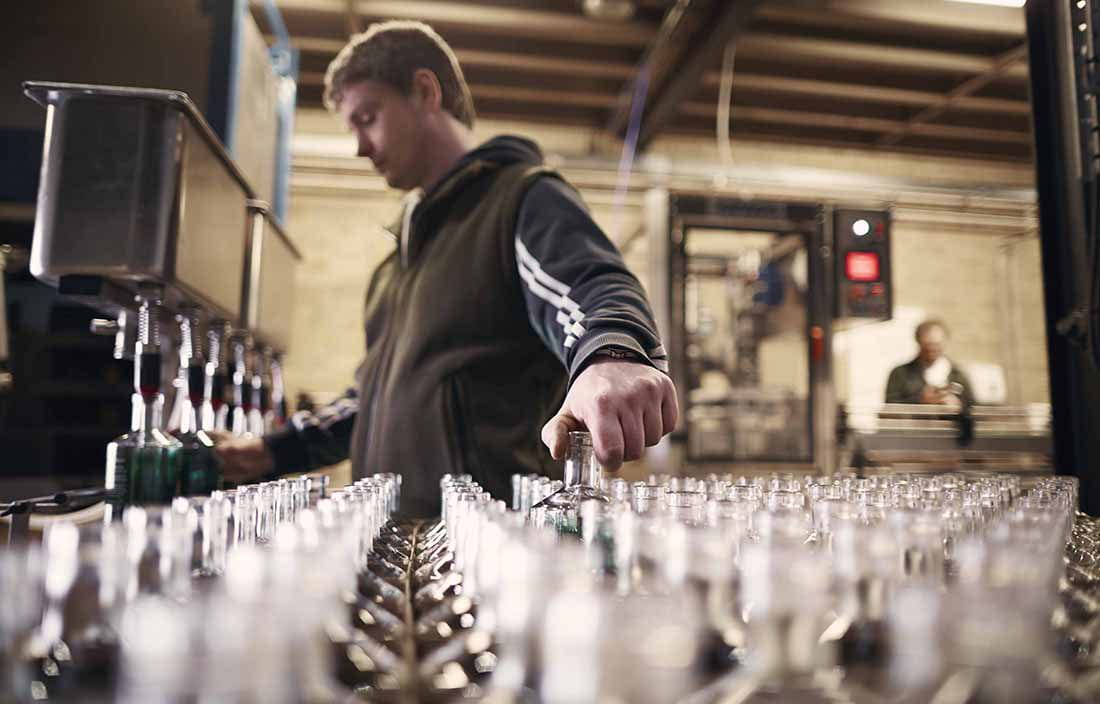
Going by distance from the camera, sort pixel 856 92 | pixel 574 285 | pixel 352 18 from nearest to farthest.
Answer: pixel 574 285
pixel 352 18
pixel 856 92

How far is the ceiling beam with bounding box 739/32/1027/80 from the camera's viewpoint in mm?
4551

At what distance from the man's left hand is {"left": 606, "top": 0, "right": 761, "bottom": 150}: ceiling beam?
303 cm

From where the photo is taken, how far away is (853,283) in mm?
3609

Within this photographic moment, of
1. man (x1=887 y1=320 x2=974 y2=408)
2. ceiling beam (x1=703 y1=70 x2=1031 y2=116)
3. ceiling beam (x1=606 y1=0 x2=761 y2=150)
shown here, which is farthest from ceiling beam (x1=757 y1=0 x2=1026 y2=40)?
man (x1=887 y1=320 x2=974 y2=408)

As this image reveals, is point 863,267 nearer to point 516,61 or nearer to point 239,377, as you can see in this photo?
point 516,61

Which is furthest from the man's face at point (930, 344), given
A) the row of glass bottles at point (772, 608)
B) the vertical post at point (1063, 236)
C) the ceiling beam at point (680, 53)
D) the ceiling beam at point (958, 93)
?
the row of glass bottles at point (772, 608)

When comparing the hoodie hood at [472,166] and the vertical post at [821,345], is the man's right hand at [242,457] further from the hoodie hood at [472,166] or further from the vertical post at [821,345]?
the vertical post at [821,345]

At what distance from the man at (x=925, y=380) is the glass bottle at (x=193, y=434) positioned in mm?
3918

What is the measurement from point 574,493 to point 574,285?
574 mm

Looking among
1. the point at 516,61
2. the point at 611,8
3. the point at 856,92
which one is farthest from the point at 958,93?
the point at 516,61

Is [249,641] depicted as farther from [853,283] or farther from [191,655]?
[853,283]

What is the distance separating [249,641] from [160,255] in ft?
3.94

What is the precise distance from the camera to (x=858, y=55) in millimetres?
4727

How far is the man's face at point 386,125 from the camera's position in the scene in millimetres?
1832
